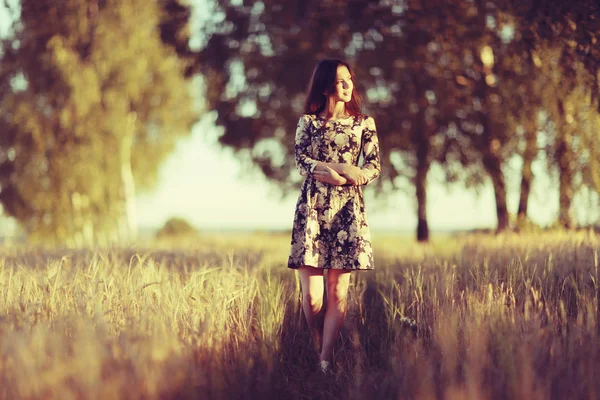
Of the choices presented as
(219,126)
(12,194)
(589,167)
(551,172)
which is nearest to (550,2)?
(589,167)

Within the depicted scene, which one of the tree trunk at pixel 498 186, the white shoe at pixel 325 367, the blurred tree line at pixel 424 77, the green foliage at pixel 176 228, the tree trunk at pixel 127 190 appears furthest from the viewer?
the green foliage at pixel 176 228

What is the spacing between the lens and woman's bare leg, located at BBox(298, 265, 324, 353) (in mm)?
4348

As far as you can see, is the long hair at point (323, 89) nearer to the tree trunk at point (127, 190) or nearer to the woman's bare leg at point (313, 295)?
the woman's bare leg at point (313, 295)

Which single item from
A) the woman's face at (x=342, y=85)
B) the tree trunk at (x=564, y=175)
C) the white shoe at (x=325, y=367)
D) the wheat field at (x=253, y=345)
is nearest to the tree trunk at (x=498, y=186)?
the tree trunk at (x=564, y=175)

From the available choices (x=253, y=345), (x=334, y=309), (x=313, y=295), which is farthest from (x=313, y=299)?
(x=253, y=345)

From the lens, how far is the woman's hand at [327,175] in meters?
4.14

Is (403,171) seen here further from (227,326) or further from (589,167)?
(227,326)

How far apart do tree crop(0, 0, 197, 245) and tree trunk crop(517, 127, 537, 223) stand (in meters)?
10.8

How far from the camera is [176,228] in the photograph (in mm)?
19656

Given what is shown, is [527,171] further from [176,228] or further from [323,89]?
[176,228]

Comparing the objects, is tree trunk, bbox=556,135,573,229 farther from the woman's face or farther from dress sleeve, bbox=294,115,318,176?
dress sleeve, bbox=294,115,318,176

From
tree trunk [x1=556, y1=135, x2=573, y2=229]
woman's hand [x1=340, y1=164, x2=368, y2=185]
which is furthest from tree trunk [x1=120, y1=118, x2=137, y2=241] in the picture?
woman's hand [x1=340, y1=164, x2=368, y2=185]

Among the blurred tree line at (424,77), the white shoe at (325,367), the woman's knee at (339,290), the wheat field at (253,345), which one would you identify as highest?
the blurred tree line at (424,77)

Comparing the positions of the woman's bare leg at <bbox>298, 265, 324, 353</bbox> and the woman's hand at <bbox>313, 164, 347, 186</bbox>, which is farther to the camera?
the woman's bare leg at <bbox>298, 265, 324, 353</bbox>
